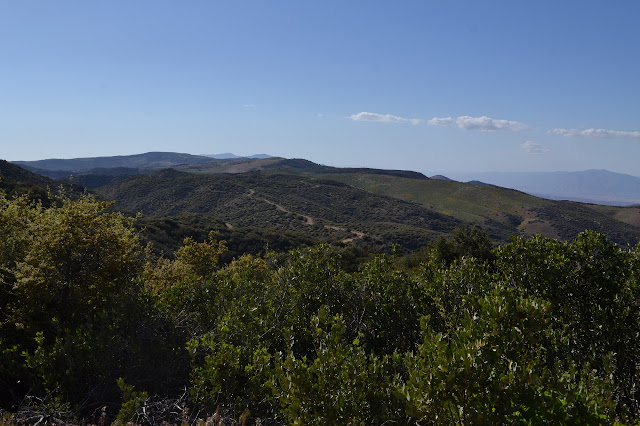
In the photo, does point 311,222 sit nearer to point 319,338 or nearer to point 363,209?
point 363,209

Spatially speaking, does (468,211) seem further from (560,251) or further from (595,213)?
(560,251)

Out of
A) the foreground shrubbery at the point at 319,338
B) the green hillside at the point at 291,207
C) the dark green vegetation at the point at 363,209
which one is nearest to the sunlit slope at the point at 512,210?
the dark green vegetation at the point at 363,209

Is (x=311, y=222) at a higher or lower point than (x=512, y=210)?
lower

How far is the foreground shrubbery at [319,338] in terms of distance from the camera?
13.8 ft

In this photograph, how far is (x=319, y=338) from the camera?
625 cm

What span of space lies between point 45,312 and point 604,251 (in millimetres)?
12803

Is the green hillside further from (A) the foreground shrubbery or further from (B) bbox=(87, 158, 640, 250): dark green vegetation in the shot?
(A) the foreground shrubbery

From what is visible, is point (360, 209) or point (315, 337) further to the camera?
point (360, 209)

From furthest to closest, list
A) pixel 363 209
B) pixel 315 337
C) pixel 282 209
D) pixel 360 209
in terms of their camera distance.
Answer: pixel 360 209
pixel 363 209
pixel 282 209
pixel 315 337

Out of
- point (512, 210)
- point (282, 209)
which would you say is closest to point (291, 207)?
point (282, 209)

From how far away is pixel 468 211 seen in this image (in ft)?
377

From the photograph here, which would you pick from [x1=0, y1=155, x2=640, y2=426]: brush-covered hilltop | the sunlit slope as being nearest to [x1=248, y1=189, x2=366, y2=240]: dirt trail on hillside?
the sunlit slope

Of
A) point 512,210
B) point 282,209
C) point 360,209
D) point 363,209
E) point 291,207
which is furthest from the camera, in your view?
point 512,210

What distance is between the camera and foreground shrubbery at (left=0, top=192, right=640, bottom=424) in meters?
4.19
